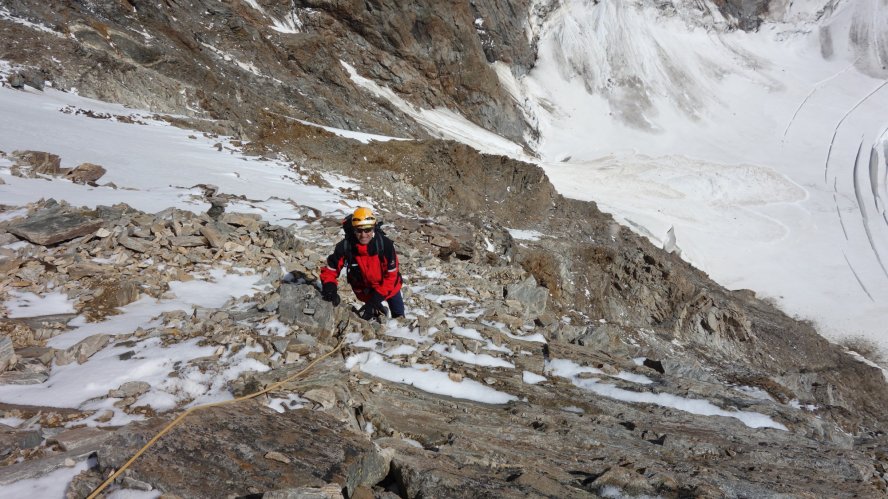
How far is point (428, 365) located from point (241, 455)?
245cm

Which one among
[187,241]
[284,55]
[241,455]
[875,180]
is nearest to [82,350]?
[241,455]

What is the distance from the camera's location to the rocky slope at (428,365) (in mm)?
3113

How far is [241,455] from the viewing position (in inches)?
121

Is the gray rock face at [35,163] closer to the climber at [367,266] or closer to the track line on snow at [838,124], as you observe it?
the climber at [367,266]

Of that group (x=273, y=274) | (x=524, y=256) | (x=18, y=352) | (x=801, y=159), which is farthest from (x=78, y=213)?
(x=801, y=159)

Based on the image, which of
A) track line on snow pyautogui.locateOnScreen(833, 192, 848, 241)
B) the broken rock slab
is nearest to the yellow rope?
the broken rock slab

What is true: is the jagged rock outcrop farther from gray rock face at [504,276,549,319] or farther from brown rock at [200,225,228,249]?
gray rock face at [504,276,549,319]

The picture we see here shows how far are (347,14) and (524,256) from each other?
26.7 meters

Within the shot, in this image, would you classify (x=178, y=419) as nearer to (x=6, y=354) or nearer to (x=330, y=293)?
(x=6, y=354)

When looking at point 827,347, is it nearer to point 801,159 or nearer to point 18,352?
point 18,352

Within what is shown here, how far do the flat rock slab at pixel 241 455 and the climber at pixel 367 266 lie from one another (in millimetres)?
2422

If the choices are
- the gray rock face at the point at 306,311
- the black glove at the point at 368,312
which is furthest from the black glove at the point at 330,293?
the black glove at the point at 368,312

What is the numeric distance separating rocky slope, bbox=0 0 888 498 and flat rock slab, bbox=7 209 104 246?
0.11 ft

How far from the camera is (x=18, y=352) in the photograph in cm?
416
